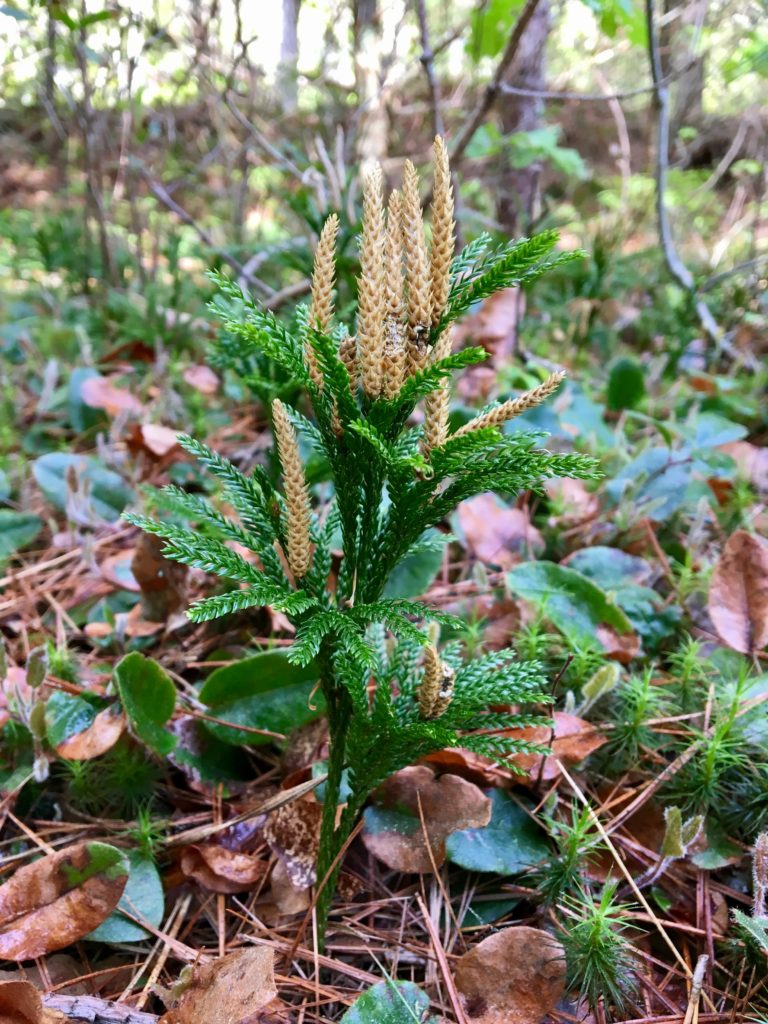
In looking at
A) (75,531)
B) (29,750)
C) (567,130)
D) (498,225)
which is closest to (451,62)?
(567,130)

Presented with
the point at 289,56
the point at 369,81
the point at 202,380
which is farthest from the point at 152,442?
the point at 289,56

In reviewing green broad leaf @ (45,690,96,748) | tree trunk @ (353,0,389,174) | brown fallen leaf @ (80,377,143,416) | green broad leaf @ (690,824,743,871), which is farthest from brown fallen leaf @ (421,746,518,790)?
tree trunk @ (353,0,389,174)

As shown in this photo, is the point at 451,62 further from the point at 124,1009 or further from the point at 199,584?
the point at 124,1009

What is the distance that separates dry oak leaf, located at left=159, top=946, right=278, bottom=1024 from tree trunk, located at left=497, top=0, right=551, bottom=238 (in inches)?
149

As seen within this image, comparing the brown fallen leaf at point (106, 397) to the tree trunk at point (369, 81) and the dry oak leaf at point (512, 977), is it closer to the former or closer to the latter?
the tree trunk at point (369, 81)

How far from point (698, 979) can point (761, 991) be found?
3.6 inches

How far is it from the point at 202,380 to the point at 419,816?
7.04 feet

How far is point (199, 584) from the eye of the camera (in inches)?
72.7

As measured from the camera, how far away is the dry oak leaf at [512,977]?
101 cm

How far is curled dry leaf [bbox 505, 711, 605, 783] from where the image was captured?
1.27 meters

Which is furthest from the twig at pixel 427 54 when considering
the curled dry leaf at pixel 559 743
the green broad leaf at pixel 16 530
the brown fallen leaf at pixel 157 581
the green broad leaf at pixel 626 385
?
the curled dry leaf at pixel 559 743

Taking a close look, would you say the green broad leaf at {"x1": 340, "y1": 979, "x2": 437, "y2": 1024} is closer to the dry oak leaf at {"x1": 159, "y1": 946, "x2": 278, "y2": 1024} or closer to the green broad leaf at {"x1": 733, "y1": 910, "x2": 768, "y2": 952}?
the dry oak leaf at {"x1": 159, "y1": 946, "x2": 278, "y2": 1024}

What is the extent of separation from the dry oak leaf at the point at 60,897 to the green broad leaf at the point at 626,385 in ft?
7.58

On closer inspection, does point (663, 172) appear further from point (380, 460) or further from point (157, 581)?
point (380, 460)
